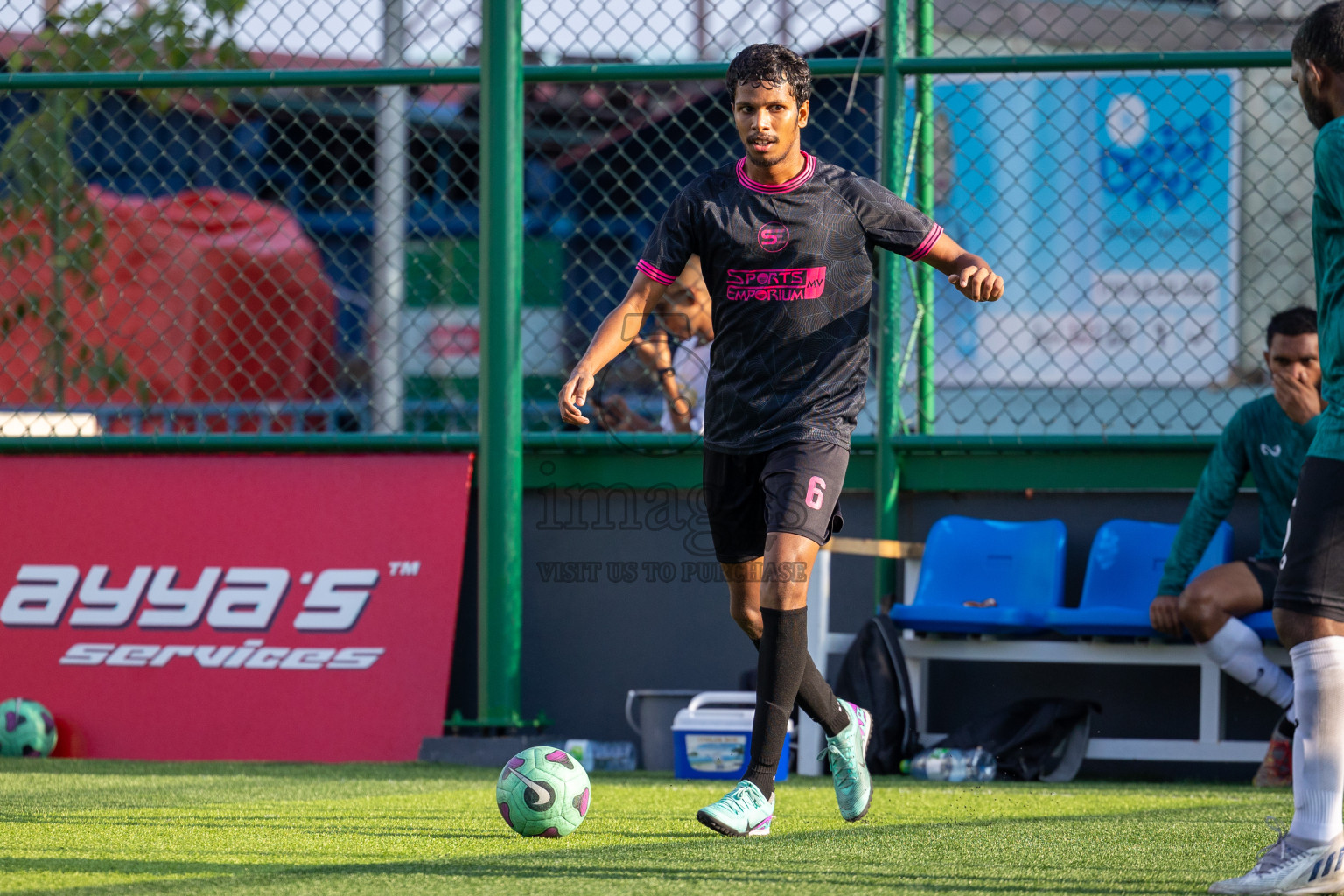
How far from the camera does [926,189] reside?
6430mm

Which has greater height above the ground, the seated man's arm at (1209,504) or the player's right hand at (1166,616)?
the seated man's arm at (1209,504)

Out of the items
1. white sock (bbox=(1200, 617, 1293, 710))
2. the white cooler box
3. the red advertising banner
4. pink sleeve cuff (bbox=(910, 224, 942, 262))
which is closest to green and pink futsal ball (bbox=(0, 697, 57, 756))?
the red advertising banner

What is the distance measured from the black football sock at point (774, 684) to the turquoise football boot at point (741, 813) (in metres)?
0.04

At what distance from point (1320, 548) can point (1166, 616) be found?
284 cm

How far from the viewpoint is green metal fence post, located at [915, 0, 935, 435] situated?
21.1 feet

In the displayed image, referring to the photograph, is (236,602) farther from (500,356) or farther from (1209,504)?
(1209,504)

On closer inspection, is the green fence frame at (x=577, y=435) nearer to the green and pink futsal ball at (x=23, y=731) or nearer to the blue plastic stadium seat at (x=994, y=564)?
the blue plastic stadium seat at (x=994, y=564)

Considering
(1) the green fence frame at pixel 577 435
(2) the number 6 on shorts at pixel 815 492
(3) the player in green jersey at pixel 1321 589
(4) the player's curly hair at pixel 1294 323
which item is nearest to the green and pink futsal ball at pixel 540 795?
(2) the number 6 on shorts at pixel 815 492

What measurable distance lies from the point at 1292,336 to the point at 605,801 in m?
3.06

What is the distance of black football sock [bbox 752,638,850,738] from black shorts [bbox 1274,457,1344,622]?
4.70 feet

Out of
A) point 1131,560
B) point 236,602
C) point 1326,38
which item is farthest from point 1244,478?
point 236,602

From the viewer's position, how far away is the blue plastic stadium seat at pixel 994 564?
6031 millimetres

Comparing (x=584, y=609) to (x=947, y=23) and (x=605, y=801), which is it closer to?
(x=605, y=801)

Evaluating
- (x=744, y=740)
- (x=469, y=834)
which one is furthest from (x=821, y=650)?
(x=469, y=834)
